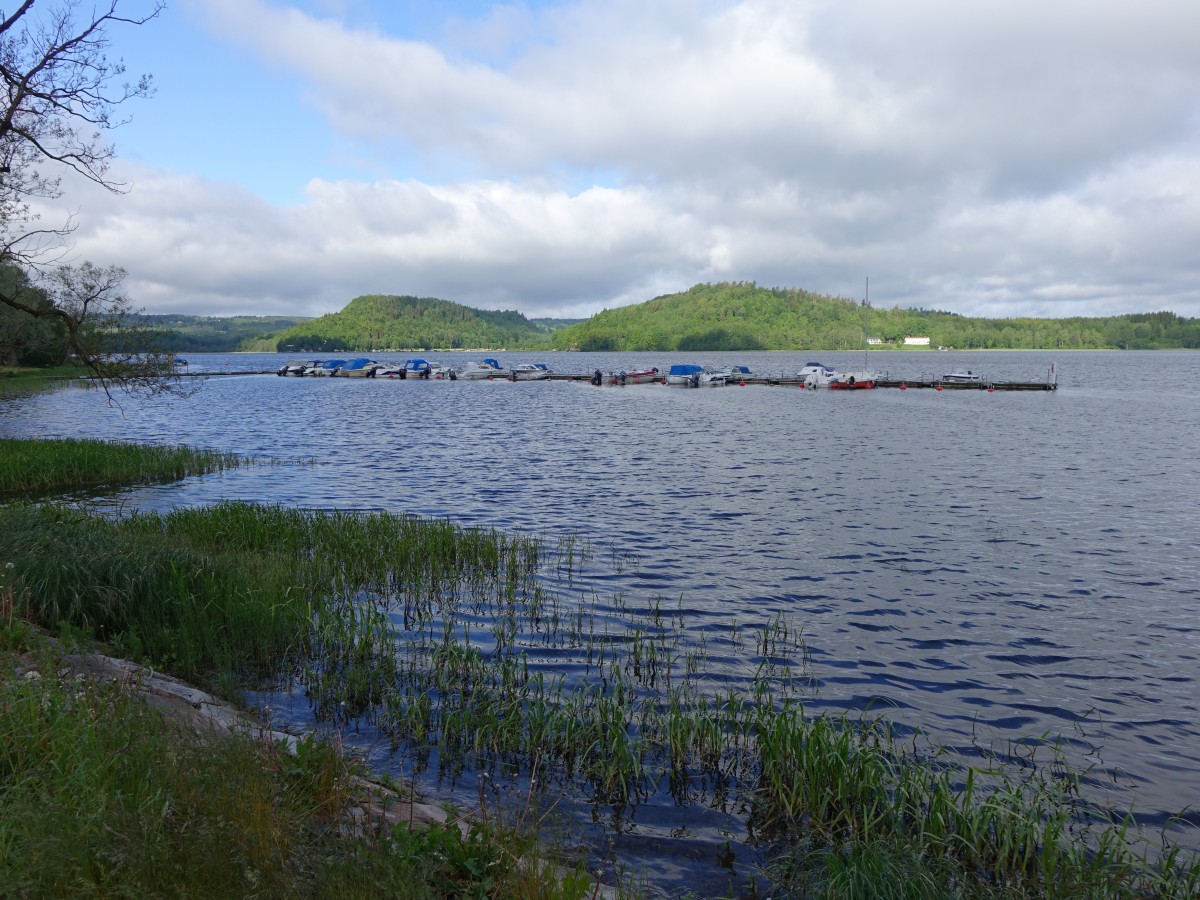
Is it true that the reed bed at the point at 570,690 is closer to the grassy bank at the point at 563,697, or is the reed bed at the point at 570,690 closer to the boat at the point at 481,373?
the grassy bank at the point at 563,697

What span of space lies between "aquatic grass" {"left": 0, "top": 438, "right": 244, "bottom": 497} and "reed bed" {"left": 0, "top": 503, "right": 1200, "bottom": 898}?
11072 mm

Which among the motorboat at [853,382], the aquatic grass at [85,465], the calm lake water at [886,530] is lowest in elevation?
the calm lake water at [886,530]

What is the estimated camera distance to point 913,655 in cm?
1237

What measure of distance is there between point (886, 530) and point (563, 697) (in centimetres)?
1455

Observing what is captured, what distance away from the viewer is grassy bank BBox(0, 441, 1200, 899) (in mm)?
6496

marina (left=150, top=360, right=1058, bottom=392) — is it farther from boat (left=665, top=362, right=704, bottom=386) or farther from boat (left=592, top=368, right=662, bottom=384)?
boat (left=665, top=362, right=704, bottom=386)

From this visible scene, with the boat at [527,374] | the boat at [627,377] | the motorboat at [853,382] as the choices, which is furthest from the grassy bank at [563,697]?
the boat at [527,374]

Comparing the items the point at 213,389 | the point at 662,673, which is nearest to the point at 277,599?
the point at 662,673

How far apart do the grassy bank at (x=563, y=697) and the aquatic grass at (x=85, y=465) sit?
11.5 meters

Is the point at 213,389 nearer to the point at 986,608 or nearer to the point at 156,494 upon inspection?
the point at 156,494

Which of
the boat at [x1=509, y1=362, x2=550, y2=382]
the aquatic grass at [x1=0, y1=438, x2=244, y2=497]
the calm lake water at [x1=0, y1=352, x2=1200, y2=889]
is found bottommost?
the calm lake water at [x1=0, y1=352, x2=1200, y2=889]

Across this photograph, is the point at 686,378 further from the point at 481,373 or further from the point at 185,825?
the point at 185,825

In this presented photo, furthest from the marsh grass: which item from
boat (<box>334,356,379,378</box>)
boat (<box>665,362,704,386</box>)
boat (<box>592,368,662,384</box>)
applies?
boat (<box>334,356,379,378</box>)

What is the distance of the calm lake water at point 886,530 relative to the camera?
1039 cm
